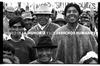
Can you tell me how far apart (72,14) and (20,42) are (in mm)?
1268

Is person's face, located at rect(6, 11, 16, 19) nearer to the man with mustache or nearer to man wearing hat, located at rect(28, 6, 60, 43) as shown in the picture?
man wearing hat, located at rect(28, 6, 60, 43)

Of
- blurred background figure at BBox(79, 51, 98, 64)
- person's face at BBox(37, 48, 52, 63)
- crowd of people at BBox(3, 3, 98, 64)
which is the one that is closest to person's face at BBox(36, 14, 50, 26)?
crowd of people at BBox(3, 3, 98, 64)

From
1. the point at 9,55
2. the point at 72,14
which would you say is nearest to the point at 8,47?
the point at 9,55

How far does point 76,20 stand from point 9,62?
1693 mm

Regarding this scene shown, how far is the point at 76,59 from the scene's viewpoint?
3.48 m

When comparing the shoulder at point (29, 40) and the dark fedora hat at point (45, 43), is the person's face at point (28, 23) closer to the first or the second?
the shoulder at point (29, 40)

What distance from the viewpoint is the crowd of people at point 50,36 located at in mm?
3490

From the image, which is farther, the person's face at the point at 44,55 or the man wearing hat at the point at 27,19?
the man wearing hat at the point at 27,19

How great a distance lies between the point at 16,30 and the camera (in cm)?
355

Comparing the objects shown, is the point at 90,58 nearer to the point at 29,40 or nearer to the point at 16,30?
the point at 29,40

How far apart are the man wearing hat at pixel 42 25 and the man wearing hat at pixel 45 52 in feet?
0.52

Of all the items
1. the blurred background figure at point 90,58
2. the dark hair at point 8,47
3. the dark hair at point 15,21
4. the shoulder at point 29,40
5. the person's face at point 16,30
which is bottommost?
the blurred background figure at point 90,58

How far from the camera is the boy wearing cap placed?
350 centimetres

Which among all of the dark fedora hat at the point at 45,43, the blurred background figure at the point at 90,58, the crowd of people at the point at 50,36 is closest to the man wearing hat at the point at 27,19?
the crowd of people at the point at 50,36
